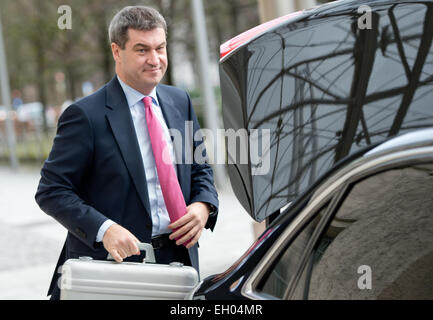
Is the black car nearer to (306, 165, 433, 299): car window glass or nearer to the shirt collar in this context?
(306, 165, 433, 299): car window glass

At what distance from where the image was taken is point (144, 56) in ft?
9.06

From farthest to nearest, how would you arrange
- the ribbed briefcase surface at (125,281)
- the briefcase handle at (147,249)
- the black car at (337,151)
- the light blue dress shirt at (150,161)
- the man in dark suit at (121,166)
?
the light blue dress shirt at (150,161) < the man in dark suit at (121,166) < the briefcase handle at (147,249) < the ribbed briefcase surface at (125,281) < the black car at (337,151)

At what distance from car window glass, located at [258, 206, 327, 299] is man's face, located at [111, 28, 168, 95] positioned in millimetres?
1093

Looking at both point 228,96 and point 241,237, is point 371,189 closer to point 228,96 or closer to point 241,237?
point 228,96

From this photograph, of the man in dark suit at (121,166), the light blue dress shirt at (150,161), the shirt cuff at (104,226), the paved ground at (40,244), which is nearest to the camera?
the shirt cuff at (104,226)

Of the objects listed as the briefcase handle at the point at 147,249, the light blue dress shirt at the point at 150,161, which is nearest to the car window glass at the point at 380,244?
the briefcase handle at the point at 147,249

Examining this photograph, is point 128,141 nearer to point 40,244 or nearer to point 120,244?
point 120,244

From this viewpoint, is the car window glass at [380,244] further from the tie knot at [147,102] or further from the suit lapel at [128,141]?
the tie knot at [147,102]

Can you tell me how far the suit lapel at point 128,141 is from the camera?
2.77 metres

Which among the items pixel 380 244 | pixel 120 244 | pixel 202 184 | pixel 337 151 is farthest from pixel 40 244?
pixel 380 244

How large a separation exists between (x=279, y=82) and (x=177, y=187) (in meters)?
0.62

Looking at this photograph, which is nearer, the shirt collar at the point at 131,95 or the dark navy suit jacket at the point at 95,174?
the dark navy suit jacket at the point at 95,174

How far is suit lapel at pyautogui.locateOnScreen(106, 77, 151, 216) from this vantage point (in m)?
2.77

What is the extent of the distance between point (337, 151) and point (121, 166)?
0.90 metres
